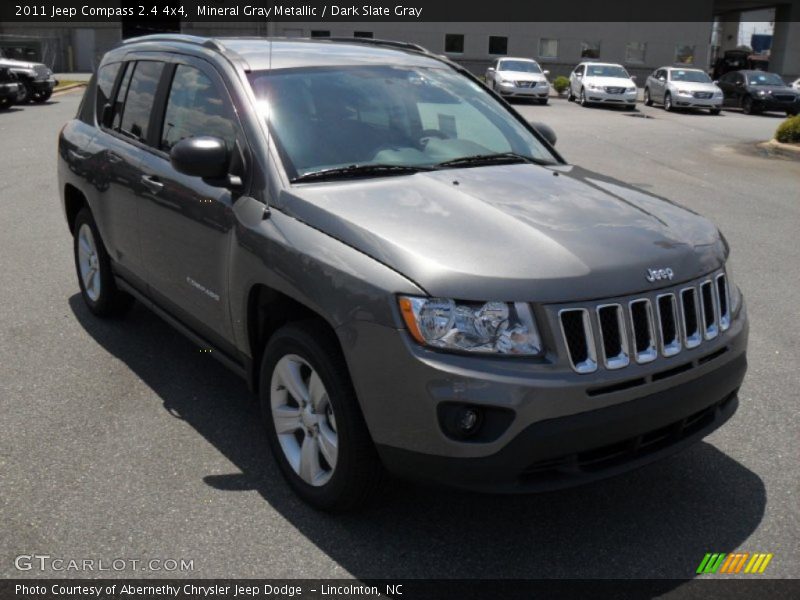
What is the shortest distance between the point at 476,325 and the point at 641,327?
2.12 ft

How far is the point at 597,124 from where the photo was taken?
23203 mm

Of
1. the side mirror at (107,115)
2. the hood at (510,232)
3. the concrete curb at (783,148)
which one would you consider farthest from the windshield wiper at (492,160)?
the concrete curb at (783,148)

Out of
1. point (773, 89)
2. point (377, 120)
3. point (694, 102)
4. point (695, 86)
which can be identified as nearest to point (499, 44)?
point (773, 89)

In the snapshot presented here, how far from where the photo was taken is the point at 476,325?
2949 millimetres

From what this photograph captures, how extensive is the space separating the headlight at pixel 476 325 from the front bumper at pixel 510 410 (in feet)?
0.17

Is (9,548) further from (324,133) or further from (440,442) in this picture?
(324,133)

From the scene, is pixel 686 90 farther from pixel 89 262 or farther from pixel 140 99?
pixel 140 99

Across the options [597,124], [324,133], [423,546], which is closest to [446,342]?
[423,546]

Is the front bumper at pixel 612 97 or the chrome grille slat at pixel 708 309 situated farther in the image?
the front bumper at pixel 612 97

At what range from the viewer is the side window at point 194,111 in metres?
4.11

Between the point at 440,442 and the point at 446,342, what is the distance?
1.15ft

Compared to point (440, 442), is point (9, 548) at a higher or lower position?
lower

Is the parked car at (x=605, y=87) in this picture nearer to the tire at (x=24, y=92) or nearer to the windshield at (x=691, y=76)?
the windshield at (x=691, y=76)

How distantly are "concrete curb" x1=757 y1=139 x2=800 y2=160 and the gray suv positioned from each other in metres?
14.2
